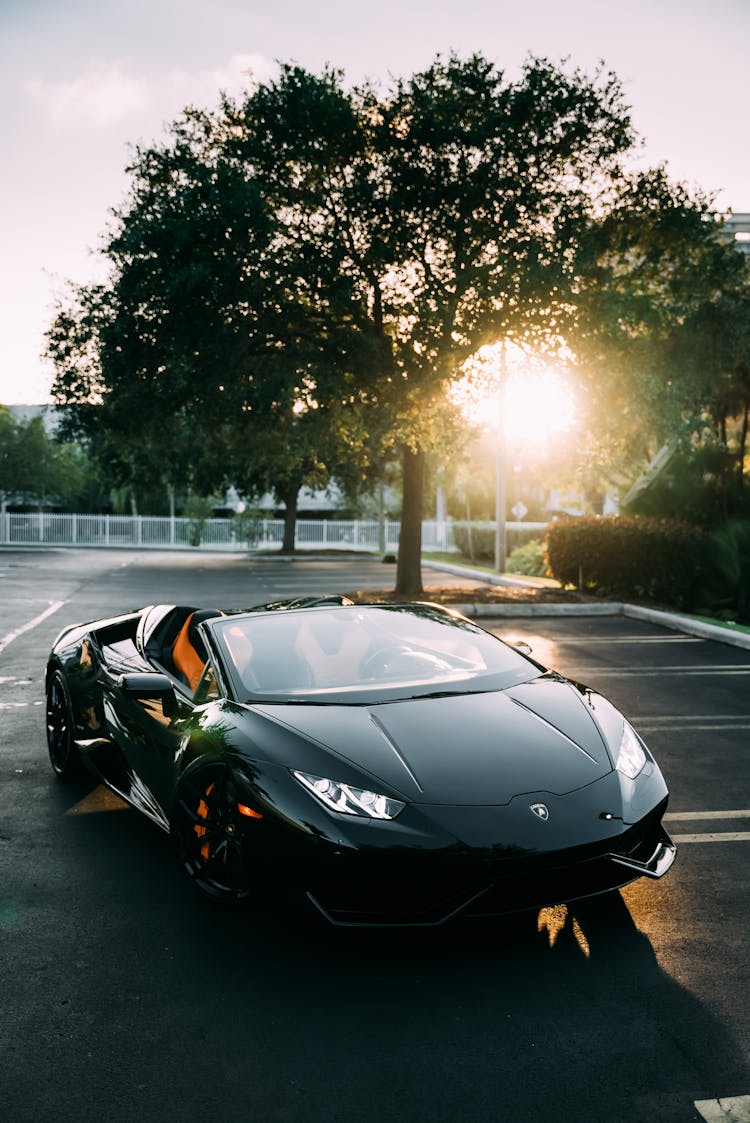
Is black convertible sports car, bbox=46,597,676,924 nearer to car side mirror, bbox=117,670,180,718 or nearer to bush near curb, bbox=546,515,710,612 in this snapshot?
car side mirror, bbox=117,670,180,718

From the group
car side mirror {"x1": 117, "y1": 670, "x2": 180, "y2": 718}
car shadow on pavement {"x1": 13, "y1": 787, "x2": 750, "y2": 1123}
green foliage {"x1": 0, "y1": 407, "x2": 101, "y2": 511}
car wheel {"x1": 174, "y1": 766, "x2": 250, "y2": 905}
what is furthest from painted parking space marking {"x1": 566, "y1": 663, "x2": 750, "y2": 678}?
green foliage {"x1": 0, "y1": 407, "x2": 101, "y2": 511}

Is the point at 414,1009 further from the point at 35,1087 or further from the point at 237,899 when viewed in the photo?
the point at 35,1087

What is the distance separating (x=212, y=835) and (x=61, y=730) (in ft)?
8.39

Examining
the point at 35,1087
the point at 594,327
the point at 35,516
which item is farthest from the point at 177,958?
the point at 35,516

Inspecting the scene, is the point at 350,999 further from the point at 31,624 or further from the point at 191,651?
the point at 31,624

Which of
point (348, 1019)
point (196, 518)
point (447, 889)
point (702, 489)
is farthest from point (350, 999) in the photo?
point (196, 518)

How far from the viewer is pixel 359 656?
5262mm

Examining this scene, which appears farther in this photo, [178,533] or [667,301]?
[178,533]

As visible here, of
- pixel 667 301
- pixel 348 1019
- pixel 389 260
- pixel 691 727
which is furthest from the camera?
pixel 667 301

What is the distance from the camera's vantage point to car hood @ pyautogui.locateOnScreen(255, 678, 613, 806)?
12.7 feet

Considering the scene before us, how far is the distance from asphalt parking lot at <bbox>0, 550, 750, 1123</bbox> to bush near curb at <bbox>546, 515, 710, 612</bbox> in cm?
1257

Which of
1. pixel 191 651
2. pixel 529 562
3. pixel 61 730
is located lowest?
pixel 529 562

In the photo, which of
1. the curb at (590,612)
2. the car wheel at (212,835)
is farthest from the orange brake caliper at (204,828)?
the curb at (590,612)

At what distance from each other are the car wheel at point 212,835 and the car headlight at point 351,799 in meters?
0.39
